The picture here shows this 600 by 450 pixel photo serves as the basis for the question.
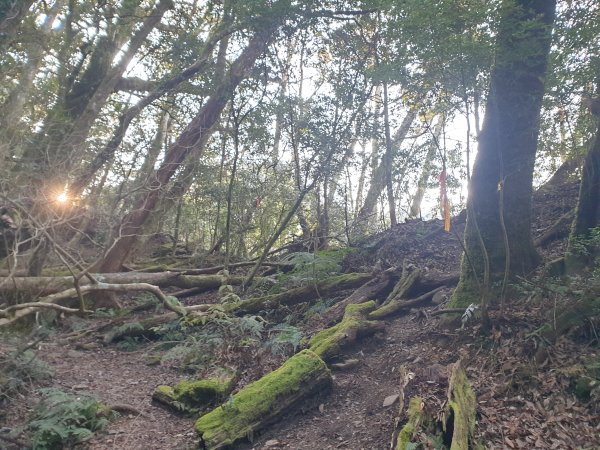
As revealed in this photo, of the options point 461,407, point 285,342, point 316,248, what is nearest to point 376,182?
point 316,248

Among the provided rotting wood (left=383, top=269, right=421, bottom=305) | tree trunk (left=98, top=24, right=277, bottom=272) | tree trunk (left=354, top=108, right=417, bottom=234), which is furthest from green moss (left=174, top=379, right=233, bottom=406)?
tree trunk (left=354, top=108, right=417, bottom=234)

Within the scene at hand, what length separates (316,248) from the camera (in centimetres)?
1186

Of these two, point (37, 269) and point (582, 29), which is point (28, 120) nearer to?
point (37, 269)

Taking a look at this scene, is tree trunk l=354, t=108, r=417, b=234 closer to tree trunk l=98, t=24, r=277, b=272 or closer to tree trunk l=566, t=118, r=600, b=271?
tree trunk l=98, t=24, r=277, b=272

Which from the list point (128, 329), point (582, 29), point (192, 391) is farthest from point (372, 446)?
→ point (128, 329)

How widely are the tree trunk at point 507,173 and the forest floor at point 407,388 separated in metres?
0.65

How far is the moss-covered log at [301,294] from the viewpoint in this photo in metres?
8.62

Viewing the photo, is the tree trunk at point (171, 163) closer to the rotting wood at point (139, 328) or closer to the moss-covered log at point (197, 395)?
the rotting wood at point (139, 328)

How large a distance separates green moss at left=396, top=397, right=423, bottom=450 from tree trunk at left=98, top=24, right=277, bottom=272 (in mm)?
8173

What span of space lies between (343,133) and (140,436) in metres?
7.34

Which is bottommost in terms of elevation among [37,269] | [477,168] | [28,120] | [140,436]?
[140,436]

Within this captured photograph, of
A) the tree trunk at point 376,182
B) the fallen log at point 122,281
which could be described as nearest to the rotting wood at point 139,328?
the fallen log at point 122,281

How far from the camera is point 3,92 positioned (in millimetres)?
11562

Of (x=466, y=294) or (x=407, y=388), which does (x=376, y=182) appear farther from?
(x=407, y=388)
